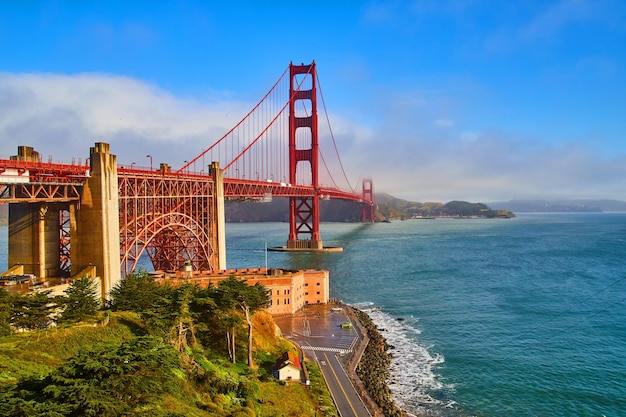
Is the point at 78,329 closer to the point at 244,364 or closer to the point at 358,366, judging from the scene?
the point at 244,364

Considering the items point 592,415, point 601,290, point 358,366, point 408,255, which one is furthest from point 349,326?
point 408,255

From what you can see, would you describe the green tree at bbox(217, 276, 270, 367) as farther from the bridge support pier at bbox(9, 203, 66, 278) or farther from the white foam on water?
the bridge support pier at bbox(9, 203, 66, 278)

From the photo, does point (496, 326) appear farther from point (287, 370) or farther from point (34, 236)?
point (34, 236)

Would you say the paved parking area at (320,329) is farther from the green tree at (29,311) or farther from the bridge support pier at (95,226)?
the green tree at (29,311)

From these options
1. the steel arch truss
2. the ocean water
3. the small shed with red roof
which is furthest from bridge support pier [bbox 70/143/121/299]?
the ocean water

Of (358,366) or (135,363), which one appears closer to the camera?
(135,363)

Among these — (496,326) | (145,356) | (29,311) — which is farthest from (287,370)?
(496,326)
